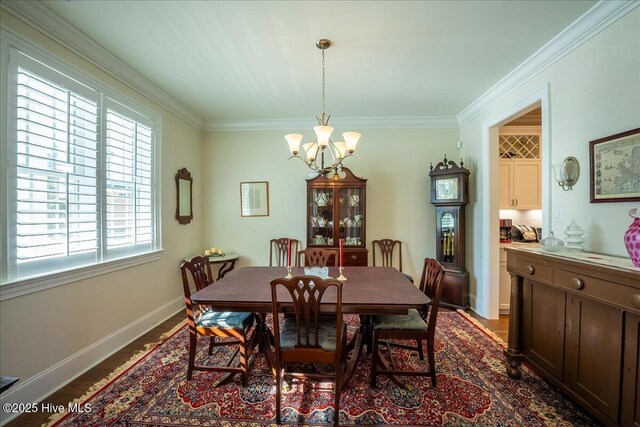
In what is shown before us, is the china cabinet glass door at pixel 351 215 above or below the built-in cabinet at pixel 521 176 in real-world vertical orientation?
below

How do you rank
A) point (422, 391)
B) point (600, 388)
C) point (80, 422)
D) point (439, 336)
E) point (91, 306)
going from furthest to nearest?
1. point (439, 336)
2. point (91, 306)
3. point (422, 391)
4. point (80, 422)
5. point (600, 388)

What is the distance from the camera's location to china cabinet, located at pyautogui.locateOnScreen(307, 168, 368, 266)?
3.80 metres

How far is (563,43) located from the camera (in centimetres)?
216

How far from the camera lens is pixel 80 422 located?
1.66 meters

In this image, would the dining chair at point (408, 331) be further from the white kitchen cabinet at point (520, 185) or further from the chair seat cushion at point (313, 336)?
the white kitchen cabinet at point (520, 185)

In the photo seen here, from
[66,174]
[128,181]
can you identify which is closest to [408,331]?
[66,174]

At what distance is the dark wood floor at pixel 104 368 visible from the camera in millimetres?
1697

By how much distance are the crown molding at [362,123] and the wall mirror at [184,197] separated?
1.08 metres

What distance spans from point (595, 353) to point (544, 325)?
0.37m

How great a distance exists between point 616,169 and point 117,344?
169 inches

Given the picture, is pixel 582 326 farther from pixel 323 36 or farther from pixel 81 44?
pixel 81 44

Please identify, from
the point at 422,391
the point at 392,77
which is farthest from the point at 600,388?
the point at 392,77

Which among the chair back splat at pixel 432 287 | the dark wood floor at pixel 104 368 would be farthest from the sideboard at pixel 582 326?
the dark wood floor at pixel 104 368

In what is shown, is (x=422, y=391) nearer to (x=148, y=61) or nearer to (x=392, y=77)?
(x=392, y=77)
